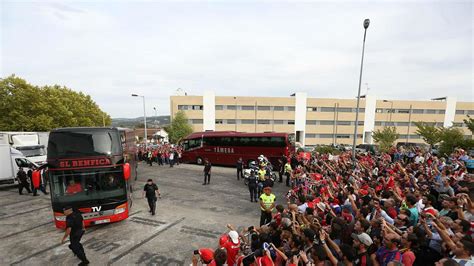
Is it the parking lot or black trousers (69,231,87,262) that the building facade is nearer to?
the parking lot

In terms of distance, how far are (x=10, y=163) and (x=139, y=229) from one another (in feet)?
44.0

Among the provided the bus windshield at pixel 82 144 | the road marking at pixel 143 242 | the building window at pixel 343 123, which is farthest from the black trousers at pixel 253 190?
the building window at pixel 343 123

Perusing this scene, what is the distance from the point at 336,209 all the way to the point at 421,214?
197 centimetres

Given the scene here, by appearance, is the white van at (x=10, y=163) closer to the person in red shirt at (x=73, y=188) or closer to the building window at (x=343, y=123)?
the person in red shirt at (x=73, y=188)

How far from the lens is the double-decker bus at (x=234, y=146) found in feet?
65.2

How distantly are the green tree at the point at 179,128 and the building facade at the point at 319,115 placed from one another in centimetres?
295

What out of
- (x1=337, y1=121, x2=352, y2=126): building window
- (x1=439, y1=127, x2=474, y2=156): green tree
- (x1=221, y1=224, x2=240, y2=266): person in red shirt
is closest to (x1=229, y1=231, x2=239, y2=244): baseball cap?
(x1=221, y1=224, x2=240, y2=266): person in red shirt

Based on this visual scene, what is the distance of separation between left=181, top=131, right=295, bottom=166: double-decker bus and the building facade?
2193cm

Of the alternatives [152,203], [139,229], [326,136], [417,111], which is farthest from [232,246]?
[417,111]

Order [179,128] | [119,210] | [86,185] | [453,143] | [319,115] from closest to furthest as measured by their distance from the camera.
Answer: [86,185], [119,210], [453,143], [179,128], [319,115]

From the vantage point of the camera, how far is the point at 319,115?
46.5m

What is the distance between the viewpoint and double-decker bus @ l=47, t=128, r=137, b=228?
762cm

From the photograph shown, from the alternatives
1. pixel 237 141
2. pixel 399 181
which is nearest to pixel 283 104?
pixel 237 141

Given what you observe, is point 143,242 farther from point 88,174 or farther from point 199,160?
point 199,160
